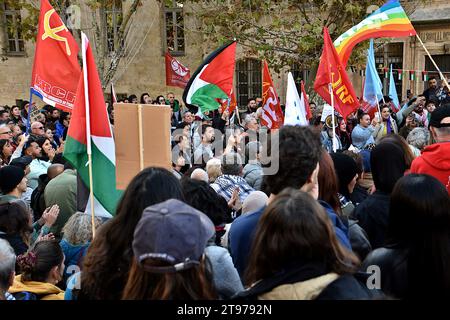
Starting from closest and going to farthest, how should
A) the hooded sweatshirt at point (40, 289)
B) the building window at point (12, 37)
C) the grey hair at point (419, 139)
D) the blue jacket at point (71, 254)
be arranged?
the hooded sweatshirt at point (40, 289) → the blue jacket at point (71, 254) → the grey hair at point (419, 139) → the building window at point (12, 37)

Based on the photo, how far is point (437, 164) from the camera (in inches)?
154

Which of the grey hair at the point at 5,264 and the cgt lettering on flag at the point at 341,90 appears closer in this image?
the grey hair at the point at 5,264

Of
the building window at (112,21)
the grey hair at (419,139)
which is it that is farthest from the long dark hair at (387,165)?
the building window at (112,21)

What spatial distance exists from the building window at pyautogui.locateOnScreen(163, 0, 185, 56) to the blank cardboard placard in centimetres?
1757

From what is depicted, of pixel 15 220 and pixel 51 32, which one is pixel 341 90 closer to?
pixel 51 32

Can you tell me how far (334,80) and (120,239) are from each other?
15.7ft

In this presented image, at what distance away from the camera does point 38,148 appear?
7.00 m

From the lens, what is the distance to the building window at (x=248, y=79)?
20.7 m

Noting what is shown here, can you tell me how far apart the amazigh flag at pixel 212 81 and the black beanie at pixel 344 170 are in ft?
9.56

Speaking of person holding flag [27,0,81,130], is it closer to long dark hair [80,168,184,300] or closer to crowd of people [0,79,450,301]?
crowd of people [0,79,450,301]

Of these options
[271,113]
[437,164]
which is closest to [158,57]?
[271,113]

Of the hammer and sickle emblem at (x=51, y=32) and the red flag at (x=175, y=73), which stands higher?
the red flag at (x=175, y=73)

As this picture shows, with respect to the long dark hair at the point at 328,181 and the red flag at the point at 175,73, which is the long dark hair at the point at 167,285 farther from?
the red flag at the point at 175,73

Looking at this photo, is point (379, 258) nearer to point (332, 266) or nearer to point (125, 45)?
point (332, 266)
